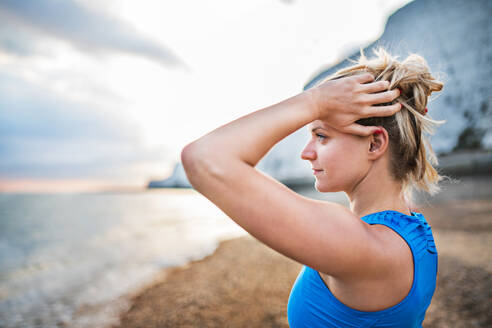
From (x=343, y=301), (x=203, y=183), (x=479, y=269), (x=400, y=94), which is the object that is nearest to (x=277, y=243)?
(x=203, y=183)

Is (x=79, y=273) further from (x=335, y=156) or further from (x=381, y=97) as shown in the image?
(x=381, y=97)

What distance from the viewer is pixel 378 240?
83 cm

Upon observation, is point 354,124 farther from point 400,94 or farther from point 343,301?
point 343,301

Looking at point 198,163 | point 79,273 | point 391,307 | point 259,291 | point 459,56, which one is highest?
point 459,56

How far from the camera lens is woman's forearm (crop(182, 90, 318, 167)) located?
0.72 meters

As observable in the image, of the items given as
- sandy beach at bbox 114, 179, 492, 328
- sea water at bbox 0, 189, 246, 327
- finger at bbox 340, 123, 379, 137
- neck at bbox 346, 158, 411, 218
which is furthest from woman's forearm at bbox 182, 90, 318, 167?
sea water at bbox 0, 189, 246, 327

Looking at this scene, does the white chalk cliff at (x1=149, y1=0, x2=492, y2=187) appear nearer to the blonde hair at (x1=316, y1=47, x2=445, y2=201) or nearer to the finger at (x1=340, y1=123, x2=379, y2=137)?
the blonde hair at (x1=316, y1=47, x2=445, y2=201)

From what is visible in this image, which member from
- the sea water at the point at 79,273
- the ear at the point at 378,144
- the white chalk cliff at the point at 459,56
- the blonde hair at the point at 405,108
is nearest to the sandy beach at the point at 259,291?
the sea water at the point at 79,273

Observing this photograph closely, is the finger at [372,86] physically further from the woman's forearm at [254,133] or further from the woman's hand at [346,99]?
the woman's forearm at [254,133]

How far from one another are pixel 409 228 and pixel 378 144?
338 mm

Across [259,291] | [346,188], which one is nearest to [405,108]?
[346,188]

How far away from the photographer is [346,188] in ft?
3.84

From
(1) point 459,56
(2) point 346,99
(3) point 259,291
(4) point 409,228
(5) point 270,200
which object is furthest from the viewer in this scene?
(1) point 459,56

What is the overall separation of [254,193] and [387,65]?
0.88m
